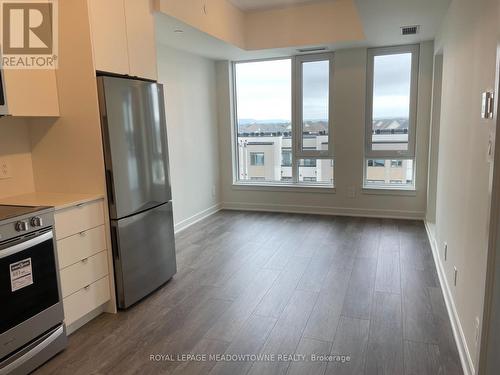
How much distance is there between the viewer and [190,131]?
525 centimetres

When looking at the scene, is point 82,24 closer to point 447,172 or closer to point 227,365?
point 227,365

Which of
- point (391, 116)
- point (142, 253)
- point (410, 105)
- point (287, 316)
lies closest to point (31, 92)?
point (142, 253)

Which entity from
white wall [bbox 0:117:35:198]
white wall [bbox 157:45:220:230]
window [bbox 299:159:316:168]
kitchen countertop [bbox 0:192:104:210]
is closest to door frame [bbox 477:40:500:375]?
kitchen countertop [bbox 0:192:104:210]

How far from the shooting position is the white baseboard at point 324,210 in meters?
5.31

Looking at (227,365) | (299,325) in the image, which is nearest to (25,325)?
(227,365)

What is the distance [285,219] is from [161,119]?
Result: 2.84 metres

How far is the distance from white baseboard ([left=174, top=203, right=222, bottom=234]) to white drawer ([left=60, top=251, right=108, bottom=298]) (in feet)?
7.02

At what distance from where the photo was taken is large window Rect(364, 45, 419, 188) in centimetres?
518

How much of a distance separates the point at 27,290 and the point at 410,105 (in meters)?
4.95

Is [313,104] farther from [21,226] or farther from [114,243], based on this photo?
[21,226]

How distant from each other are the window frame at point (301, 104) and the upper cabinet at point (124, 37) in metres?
2.95

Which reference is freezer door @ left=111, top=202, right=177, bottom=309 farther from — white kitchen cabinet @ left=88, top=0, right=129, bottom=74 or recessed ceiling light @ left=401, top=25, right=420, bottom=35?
recessed ceiling light @ left=401, top=25, right=420, bottom=35

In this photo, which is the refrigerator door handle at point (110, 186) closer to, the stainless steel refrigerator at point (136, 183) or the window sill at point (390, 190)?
the stainless steel refrigerator at point (136, 183)

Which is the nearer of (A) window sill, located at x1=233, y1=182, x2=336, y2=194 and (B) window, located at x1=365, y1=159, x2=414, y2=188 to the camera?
(B) window, located at x1=365, y1=159, x2=414, y2=188
